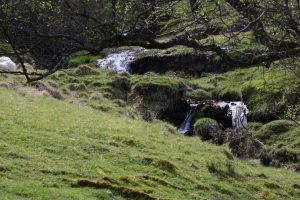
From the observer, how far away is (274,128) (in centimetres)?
2906

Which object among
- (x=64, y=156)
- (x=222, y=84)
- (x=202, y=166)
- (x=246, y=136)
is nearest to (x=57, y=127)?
(x=64, y=156)

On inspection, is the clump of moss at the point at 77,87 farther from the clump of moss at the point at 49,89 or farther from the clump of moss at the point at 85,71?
the clump of moss at the point at 85,71

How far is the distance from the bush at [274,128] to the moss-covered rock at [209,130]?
208cm

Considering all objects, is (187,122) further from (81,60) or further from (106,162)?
(81,60)

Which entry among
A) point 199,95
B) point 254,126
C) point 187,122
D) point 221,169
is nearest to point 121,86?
point 199,95

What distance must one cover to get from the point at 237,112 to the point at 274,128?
3.57m

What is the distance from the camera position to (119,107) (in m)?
32.3

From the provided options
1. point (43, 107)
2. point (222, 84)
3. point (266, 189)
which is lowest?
point (266, 189)

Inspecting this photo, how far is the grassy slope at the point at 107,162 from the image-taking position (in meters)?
14.0

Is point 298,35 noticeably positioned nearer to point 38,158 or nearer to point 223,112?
point 38,158

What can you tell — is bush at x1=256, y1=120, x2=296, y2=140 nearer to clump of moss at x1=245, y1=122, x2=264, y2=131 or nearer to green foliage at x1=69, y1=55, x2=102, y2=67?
clump of moss at x1=245, y1=122, x2=264, y2=131

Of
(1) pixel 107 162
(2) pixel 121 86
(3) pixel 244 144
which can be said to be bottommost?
(1) pixel 107 162

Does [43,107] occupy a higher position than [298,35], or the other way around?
[298,35]

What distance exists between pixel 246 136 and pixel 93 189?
15296 mm
